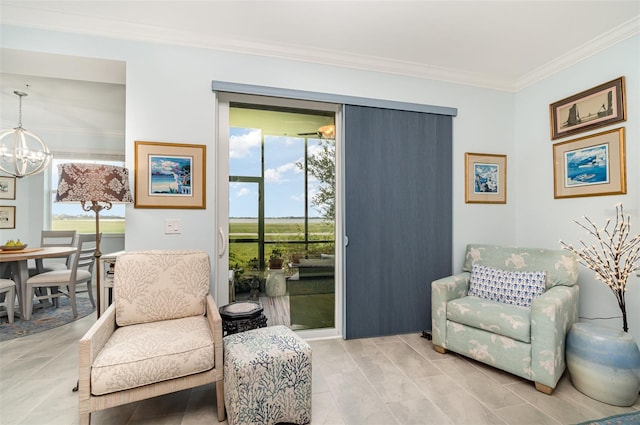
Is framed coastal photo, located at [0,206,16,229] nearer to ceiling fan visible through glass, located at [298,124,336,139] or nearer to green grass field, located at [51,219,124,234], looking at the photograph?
green grass field, located at [51,219,124,234]

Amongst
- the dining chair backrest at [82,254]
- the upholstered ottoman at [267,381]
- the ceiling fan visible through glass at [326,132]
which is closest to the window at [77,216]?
the dining chair backrest at [82,254]

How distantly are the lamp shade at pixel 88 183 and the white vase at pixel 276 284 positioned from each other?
144 centimetres

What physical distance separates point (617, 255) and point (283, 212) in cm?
255

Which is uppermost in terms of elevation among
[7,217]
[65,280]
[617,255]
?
[7,217]

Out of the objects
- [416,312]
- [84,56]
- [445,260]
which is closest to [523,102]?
[445,260]

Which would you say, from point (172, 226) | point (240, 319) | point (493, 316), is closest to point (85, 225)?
point (172, 226)

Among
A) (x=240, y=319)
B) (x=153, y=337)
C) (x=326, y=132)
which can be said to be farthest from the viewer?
(x=326, y=132)

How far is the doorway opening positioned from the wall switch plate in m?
0.43

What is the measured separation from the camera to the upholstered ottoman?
1.54m

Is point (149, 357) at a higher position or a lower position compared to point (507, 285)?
lower

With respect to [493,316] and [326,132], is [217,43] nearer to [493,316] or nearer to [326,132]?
[326,132]

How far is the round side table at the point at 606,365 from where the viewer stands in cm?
181

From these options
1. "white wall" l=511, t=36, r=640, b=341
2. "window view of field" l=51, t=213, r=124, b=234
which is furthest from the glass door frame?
"window view of field" l=51, t=213, r=124, b=234

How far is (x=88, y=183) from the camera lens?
1924 mm
